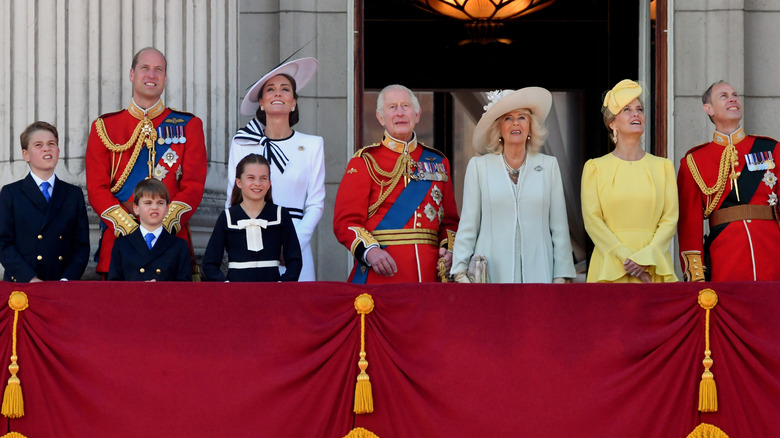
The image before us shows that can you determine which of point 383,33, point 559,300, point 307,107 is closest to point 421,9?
point 383,33

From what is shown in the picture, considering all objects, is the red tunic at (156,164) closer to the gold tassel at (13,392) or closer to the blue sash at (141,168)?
the blue sash at (141,168)

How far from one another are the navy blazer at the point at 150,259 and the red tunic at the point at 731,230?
2556 mm

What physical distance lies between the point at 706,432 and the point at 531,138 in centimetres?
194

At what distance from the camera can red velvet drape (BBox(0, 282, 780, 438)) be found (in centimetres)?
607

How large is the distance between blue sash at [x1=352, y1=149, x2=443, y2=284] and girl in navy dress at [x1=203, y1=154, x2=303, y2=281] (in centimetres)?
46

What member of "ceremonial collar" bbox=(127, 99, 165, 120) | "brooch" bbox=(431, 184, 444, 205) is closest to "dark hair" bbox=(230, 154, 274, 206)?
"ceremonial collar" bbox=(127, 99, 165, 120)

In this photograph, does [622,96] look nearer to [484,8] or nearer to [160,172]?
[160,172]

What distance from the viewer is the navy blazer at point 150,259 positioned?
22.4ft

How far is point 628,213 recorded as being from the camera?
7059 millimetres

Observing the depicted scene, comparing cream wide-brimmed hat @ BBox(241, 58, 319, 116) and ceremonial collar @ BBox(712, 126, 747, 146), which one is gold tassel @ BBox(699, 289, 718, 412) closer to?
ceremonial collar @ BBox(712, 126, 747, 146)

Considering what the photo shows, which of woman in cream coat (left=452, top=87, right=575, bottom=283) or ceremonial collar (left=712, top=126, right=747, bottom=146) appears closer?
woman in cream coat (left=452, top=87, right=575, bottom=283)

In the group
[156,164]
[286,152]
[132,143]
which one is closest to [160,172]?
[156,164]

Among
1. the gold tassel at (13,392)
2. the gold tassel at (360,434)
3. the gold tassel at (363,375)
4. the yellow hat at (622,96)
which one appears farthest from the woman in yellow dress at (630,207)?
the gold tassel at (13,392)

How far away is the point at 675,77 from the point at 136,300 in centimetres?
461
